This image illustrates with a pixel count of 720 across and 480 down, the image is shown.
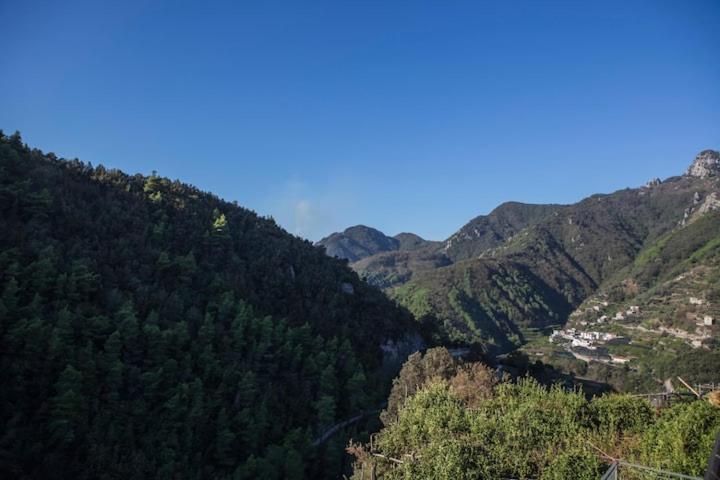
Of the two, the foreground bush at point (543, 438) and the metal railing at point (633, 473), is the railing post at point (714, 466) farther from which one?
the foreground bush at point (543, 438)

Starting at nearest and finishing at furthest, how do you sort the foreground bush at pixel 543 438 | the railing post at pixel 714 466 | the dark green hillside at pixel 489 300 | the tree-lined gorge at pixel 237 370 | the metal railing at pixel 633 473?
the railing post at pixel 714 466, the metal railing at pixel 633 473, the foreground bush at pixel 543 438, the tree-lined gorge at pixel 237 370, the dark green hillside at pixel 489 300

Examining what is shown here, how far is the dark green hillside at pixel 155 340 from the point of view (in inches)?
1056

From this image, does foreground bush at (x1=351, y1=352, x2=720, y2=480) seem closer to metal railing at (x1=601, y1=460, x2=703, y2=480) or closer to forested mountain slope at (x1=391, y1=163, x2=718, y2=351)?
metal railing at (x1=601, y1=460, x2=703, y2=480)

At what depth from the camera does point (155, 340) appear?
110ft

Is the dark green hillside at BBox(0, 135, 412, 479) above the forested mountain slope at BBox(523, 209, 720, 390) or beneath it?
above

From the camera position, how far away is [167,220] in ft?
178

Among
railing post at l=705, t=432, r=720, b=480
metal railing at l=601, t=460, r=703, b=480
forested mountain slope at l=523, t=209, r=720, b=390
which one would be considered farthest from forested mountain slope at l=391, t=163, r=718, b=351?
railing post at l=705, t=432, r=720, b=480

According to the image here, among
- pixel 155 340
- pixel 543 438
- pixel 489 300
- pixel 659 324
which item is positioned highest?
pixel 155 340

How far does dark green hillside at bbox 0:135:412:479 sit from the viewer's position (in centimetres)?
2683

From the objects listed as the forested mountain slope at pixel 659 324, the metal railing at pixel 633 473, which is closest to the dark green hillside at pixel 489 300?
the forested mountain slope at pixel 659 324

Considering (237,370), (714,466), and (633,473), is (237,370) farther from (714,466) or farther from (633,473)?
(714,466)

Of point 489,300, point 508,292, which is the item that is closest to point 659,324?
point 489,300

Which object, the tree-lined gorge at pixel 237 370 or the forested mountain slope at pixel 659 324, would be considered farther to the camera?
the forested mountain slope at pixel 659 324

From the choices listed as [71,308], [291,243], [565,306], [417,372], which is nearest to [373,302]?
[291,243]
